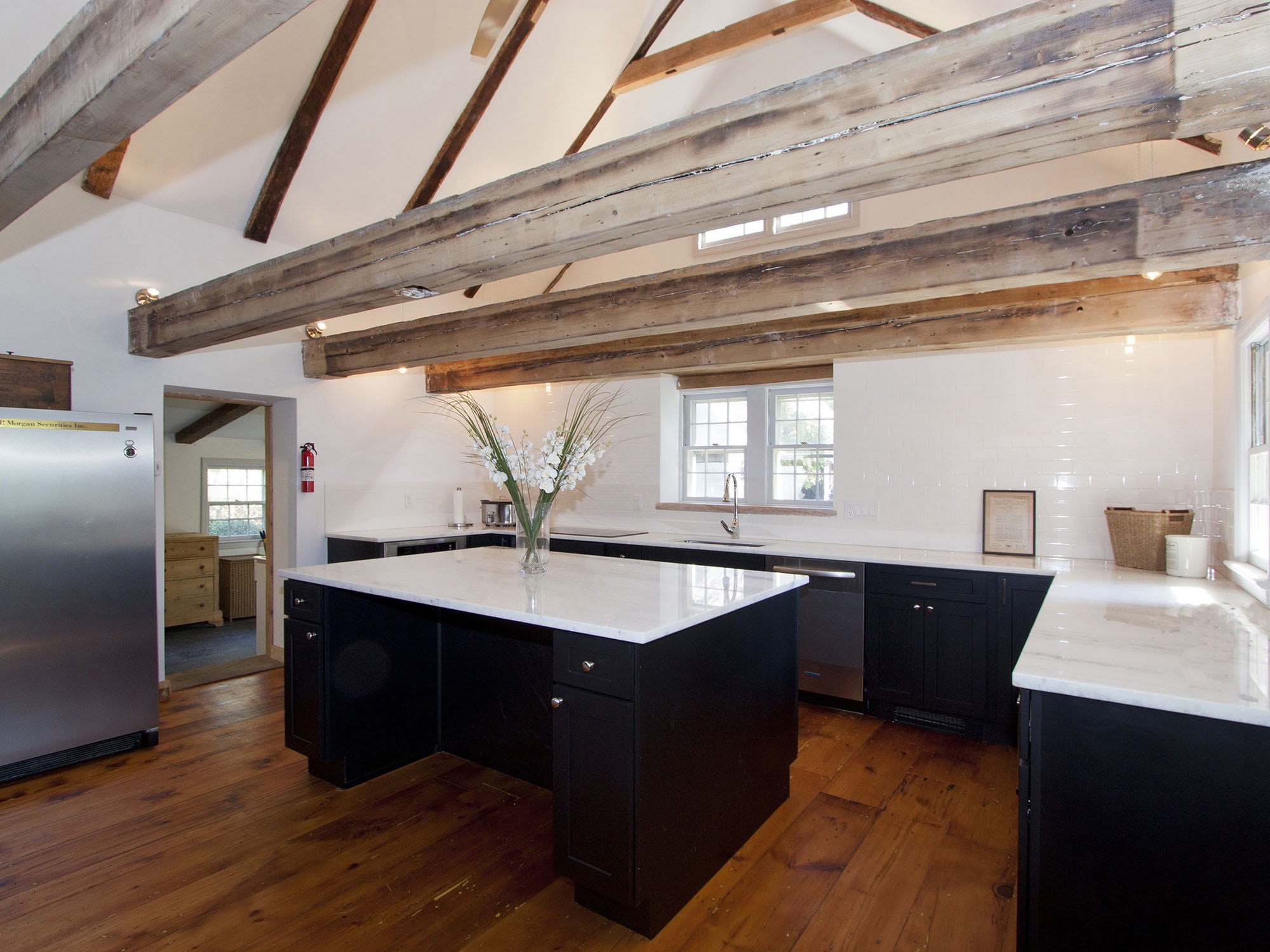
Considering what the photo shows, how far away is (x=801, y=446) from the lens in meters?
4.95

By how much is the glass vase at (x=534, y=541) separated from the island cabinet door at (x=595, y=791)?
0.89 m

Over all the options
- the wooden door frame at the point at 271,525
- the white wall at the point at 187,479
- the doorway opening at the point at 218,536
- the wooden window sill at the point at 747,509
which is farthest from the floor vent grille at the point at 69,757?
the white wall at the point at 187,479

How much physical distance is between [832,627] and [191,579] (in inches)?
237

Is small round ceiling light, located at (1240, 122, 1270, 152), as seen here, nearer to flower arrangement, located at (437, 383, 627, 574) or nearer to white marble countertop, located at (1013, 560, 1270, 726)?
white marble countertop, located at (1013, 560, 1270, 726)

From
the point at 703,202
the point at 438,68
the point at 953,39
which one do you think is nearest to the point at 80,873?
the point at 703,202

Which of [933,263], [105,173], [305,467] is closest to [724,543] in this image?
[933,263]

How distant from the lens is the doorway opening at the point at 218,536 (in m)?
5.06

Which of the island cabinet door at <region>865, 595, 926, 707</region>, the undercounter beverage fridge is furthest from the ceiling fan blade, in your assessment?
the island cabinet door at <region>865, 595, 926, 707</region>

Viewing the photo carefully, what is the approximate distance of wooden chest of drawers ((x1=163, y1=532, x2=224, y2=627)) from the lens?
6.18 metres

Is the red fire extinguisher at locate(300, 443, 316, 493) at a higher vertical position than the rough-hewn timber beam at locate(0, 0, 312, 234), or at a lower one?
lower

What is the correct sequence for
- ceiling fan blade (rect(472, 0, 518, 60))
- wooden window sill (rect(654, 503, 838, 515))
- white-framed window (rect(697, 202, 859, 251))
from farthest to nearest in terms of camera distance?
white-framed window (rect(697, 202, 859, 251)) → wooden window sill (rect(654, 503, 838, 515)) → ceiling fan blade (rect(472, 0, 518, 60))

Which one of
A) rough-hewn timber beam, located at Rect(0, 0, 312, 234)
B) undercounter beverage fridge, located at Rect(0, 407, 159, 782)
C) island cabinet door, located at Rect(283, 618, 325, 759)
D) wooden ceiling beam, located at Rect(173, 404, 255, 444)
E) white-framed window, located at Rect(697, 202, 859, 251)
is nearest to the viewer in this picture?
rough-hewn timber beam, located at Rect(0, 0, 312, 234)

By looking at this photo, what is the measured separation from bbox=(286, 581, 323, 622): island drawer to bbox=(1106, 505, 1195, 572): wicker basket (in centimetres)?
394

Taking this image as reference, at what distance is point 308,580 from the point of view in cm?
288
